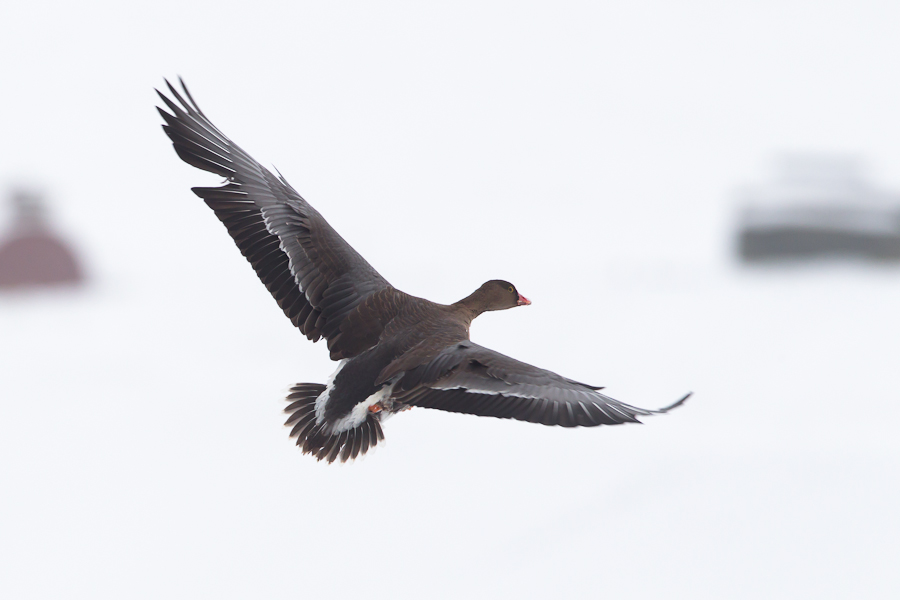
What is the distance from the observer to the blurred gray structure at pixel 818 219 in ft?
108

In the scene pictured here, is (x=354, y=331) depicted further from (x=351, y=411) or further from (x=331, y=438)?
(x=331, y=438)

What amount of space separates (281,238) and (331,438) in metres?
1.09

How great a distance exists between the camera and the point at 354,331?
5.84 m

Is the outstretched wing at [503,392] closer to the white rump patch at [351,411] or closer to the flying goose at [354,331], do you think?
the flying goose at [354,331]

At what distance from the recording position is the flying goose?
5098 mm

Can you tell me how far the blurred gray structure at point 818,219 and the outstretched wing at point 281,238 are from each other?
94.9 ft

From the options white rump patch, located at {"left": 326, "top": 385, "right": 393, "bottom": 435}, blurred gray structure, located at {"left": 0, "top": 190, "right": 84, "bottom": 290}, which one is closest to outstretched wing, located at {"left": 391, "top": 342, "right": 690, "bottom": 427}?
white rump patch, located at {"left": 326, "top": 385, "right": 393, "bottom": 435}

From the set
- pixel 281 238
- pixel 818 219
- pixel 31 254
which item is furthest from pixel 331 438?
pixel 31 254

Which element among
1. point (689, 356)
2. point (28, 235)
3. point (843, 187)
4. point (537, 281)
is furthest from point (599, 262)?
point (28, 235)

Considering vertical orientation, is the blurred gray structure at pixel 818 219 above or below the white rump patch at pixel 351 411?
A: above

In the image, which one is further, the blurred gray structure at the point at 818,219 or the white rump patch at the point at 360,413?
the blurred gray structure at the point at 818,219

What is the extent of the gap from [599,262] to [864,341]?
49.1 feet

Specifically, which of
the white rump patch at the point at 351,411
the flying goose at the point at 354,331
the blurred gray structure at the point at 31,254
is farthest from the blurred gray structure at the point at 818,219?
the white rump patch at the point at 351,411

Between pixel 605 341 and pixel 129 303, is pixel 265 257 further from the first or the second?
pixel 129 303
